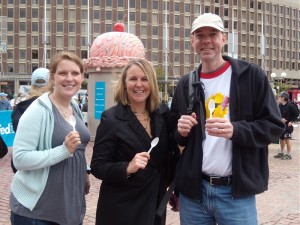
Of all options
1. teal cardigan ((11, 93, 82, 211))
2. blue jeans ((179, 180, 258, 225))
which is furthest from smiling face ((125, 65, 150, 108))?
blue jeans ((179, 180, 258, 225))

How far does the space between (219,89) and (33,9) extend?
6894 cm

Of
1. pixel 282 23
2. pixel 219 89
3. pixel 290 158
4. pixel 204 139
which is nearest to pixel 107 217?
pixel 204 139

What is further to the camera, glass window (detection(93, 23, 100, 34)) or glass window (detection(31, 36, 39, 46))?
glass window (detection(93, 23, 100, 34))

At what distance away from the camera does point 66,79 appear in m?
2.65

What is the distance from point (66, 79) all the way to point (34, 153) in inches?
22.1

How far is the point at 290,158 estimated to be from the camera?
10.7 metres

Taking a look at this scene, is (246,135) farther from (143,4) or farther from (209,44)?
(143,4)

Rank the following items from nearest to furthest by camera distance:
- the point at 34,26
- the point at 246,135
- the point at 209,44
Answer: the point at 246,135, the point at 209,44, the point at 34,26

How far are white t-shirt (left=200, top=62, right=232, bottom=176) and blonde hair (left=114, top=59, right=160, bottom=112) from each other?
0.40 metres

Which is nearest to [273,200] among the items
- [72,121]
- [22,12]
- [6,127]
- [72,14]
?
[72,121]

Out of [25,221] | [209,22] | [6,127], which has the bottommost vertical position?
[25,221]

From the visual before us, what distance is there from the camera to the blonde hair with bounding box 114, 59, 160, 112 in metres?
2.75

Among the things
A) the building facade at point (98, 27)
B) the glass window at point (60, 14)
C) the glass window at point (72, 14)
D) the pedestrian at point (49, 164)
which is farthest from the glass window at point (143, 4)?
the pedestrian at point (49, 164)

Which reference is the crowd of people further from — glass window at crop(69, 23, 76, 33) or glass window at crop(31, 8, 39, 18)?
glass window at crop(31, 8, 39, 18)
